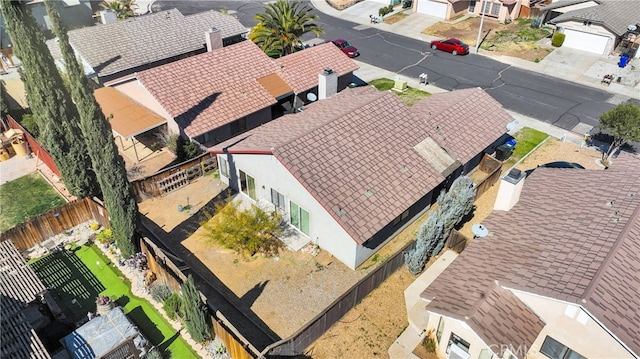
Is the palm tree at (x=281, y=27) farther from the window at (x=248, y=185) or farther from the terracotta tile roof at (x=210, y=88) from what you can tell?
the window at (x=248, y=185)

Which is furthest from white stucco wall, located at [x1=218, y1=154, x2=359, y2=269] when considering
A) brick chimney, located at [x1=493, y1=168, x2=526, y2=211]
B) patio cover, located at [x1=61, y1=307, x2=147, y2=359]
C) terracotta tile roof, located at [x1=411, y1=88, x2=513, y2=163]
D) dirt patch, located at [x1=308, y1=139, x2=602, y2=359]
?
patio cover, located at [x1=61, y1=307, x2=147, y2=359]

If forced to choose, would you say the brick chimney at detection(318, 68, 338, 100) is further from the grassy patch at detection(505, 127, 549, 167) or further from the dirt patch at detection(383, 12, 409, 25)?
the dirt patch at detection(383, 12, 409, 25)

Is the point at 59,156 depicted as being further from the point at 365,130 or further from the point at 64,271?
the point at 365,130

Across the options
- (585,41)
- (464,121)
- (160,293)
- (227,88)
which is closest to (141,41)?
(227,88)

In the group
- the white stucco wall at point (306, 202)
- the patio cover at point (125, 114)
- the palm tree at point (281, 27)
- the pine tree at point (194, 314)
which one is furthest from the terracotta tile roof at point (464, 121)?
the patio cover at point (125, 114)

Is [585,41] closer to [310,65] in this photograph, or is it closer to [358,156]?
[310,65]

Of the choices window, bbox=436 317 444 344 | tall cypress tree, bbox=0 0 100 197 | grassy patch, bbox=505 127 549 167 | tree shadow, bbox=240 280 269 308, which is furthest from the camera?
grassy patch, bbox=505 127 549 167

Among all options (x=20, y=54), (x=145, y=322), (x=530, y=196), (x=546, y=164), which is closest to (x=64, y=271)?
(x=145, y=322)
